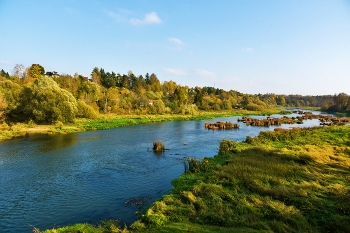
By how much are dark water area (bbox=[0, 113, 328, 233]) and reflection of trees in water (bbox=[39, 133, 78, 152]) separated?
0.12 m

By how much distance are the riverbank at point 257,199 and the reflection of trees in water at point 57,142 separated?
67.9 feet

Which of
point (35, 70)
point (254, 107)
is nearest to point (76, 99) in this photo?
point (35, 70)

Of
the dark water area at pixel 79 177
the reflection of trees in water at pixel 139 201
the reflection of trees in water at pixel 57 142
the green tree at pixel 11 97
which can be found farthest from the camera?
the green tree at pixel 11 97

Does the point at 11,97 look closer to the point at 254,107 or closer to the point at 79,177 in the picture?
the point at 79,177

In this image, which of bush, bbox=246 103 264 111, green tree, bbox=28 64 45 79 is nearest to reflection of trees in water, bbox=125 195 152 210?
green tree, bbox=28 64 45 79

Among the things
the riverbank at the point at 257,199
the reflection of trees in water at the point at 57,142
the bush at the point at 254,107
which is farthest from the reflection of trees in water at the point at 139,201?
the bush at the point at 254,107

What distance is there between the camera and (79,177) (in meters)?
20.8

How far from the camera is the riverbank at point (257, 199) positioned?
1151cm

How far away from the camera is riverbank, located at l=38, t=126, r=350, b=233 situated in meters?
11.5

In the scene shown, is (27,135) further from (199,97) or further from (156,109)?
(199,97)

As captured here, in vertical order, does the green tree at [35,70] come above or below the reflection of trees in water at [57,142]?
above

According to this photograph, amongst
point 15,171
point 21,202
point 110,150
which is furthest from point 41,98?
point 21,202

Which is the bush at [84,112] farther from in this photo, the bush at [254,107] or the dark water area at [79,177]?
the bush at [254,107]

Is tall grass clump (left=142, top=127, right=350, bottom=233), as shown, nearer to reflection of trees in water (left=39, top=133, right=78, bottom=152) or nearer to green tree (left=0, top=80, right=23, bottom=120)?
reflection of trees in water (left=39, top=133, right=78, bottom=152)
